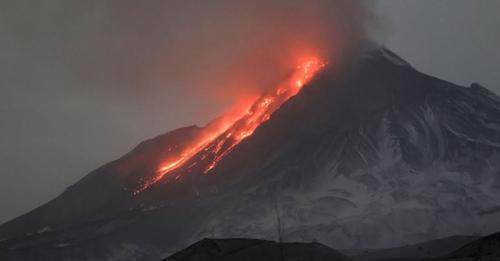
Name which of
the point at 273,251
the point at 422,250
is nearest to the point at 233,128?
the point at 422,250

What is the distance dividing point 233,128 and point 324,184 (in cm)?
2627

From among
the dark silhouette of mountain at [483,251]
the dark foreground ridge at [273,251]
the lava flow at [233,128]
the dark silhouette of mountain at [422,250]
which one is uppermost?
the lava flow at [233,128]

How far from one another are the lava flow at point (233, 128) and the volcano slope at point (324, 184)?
2.35 m

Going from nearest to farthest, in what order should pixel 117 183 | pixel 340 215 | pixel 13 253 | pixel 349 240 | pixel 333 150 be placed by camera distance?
pixel 349 240
pixel 340 215
pixel 13 253
pixel 333 150
pixel 117 183

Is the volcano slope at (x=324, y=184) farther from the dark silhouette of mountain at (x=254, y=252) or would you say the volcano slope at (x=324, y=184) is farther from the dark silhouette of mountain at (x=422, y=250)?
the dark silhouette of mountain at (x=254, y=252)

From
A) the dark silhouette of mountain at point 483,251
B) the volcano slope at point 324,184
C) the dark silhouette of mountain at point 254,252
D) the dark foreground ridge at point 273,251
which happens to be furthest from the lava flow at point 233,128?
the dark silhouette of mountain at point 483,251

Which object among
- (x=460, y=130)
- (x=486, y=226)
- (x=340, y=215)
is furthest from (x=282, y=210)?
(x=460, y=130)

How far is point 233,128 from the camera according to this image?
11544cm

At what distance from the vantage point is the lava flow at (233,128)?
356ft

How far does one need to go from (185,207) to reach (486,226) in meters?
36.7

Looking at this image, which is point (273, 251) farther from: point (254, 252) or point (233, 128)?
point (233, 128)

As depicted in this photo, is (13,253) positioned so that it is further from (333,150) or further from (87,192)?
(333,150)

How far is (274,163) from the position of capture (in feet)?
332

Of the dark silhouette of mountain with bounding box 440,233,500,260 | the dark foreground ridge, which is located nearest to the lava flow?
the dark foreground ridge
